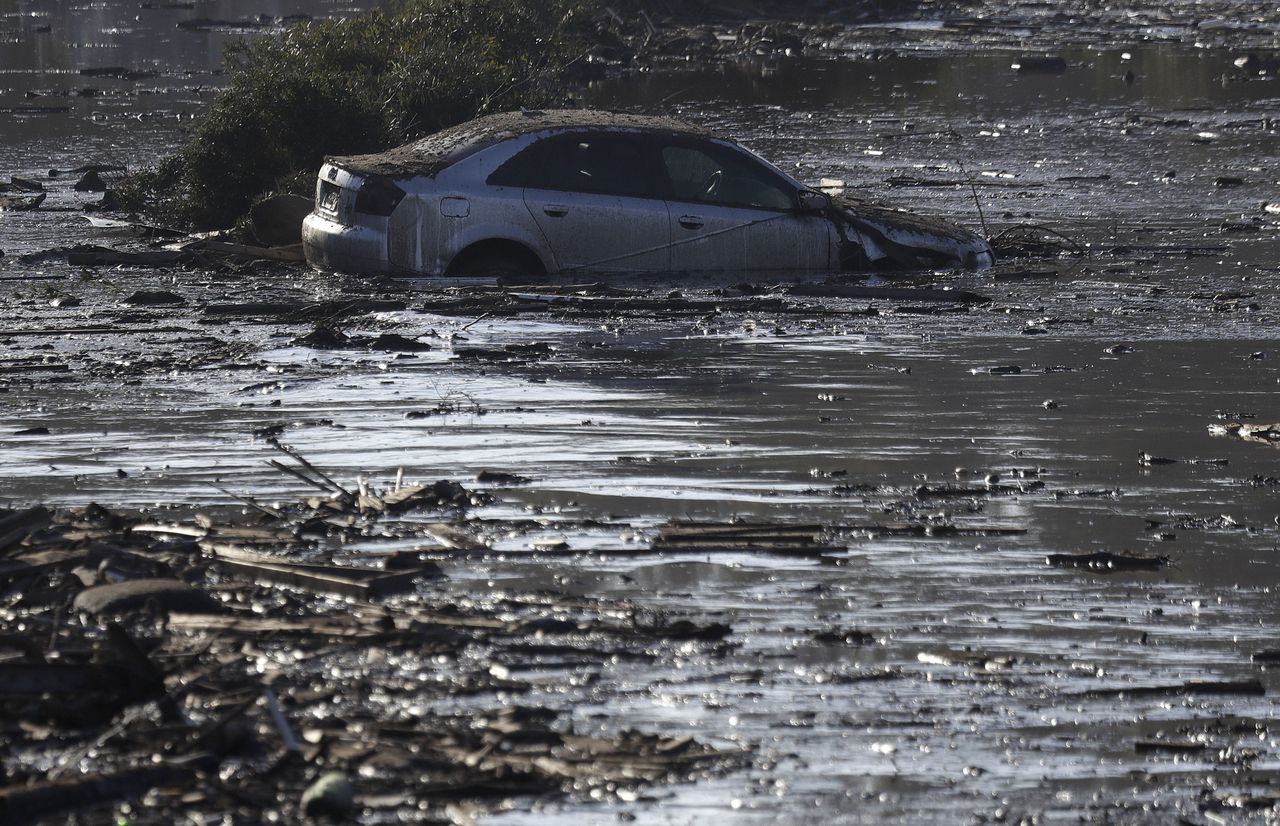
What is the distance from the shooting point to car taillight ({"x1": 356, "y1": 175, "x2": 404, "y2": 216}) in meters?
14.8

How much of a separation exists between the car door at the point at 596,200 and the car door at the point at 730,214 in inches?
5.6

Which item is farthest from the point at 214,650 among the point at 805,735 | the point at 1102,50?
the point at 1102,50

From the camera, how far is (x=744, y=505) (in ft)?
28.7

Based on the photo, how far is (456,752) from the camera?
223 inches

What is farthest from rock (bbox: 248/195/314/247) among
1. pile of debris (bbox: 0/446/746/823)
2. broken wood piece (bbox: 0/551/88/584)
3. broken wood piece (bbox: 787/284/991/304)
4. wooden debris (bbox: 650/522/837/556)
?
broken wood piece (bbox: 0/551/88/584)

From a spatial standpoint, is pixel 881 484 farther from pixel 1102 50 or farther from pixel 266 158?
pixel 1102 50

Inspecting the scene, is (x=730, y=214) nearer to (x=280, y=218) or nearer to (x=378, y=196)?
(x=378, y=196)

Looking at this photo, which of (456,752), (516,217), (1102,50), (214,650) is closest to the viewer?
(456,752)

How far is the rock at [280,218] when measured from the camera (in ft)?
56.5

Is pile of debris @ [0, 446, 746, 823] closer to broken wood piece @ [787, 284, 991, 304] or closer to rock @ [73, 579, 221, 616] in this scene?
rock @ [73, 579, 221, 616]

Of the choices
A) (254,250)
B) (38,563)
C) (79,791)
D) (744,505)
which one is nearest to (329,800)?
(79,791)

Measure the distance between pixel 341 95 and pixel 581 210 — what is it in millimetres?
5405

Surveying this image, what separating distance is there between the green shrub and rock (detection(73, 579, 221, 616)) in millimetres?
11759

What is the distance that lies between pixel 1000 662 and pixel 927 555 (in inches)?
52.3
